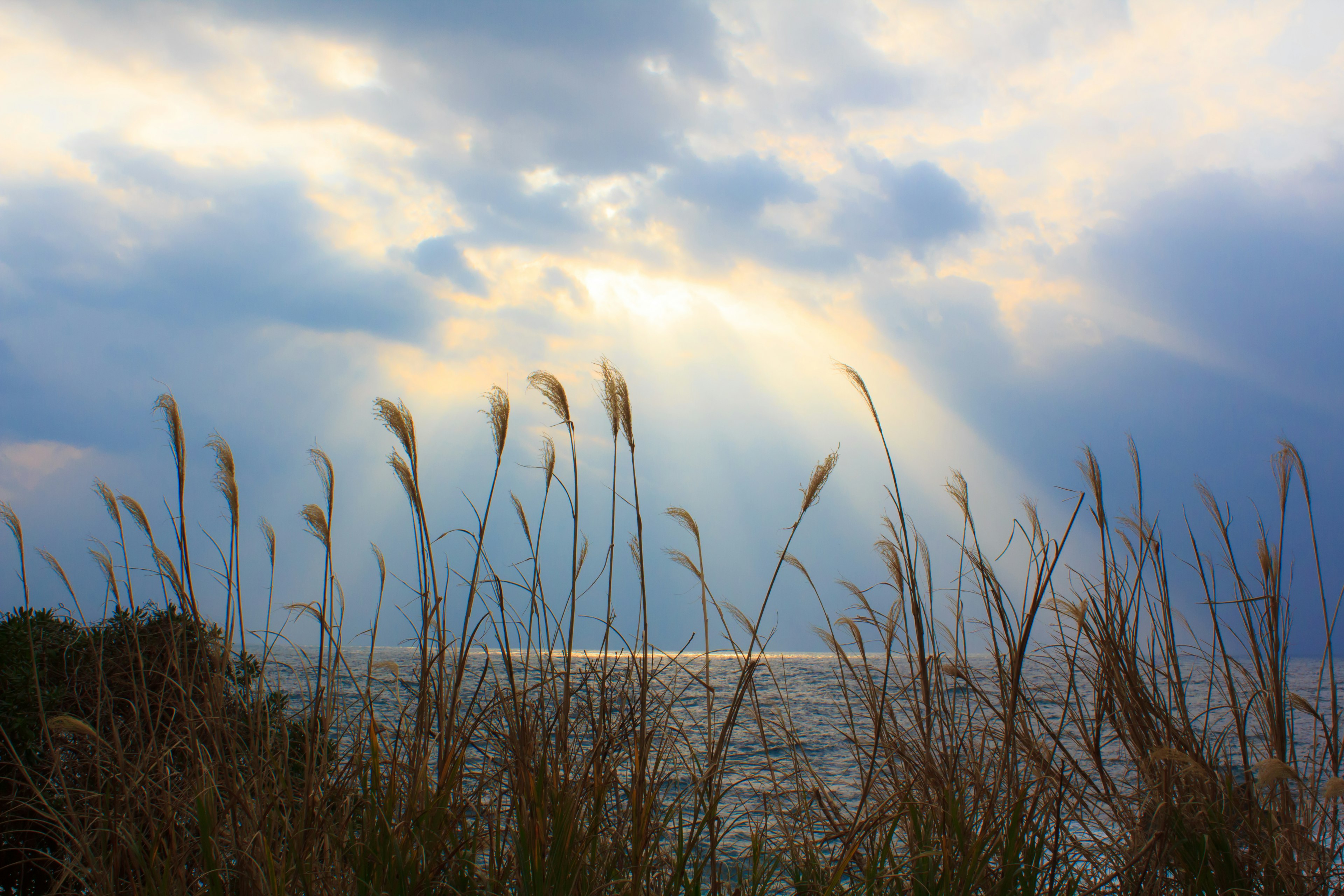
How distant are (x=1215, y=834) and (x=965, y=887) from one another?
102 cm

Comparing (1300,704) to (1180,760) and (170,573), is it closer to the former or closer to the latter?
(1180,760)

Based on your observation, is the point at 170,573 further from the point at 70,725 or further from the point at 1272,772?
the point at 1272,772

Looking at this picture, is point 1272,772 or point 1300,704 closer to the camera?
point 1272,772

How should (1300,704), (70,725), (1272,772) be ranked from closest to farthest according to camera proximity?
1. (1272,772)
2. (70,725)
3. (1300,704)

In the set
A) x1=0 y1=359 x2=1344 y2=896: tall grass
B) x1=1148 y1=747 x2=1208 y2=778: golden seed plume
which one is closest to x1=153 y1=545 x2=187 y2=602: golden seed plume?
x1=0 y1=359 x2=1344 y2=896: tall grass

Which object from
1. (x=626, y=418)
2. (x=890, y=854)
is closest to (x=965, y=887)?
(x=890, y=854)

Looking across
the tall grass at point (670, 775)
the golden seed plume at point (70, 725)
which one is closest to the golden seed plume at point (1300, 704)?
the tall grass at point (670, 775)

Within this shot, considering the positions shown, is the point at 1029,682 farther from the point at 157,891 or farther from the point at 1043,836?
the point at 157,891

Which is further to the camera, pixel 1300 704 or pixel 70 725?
pixel 1300 704

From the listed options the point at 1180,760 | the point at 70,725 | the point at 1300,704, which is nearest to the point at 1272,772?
the point at 1180,760

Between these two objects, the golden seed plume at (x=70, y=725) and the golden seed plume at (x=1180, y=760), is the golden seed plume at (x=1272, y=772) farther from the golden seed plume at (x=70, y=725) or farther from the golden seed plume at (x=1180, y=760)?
the golden seed plume at (x=70, y=725)

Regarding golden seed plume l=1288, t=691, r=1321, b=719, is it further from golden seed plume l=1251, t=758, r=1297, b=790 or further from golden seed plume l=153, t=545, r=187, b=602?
golden seed plume l=153, t=545, r=187, b=602

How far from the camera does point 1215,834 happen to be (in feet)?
7.75

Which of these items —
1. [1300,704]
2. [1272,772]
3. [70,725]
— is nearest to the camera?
[1272,772]
